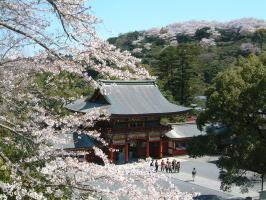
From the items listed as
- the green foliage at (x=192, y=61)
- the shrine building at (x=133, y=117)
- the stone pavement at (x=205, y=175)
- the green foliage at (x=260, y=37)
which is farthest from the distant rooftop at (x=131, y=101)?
the green foliage at (x=260, y=37)

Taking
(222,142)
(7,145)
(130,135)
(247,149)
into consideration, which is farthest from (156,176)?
(130,135)

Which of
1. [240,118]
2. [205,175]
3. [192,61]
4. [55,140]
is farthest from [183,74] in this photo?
[55,140]

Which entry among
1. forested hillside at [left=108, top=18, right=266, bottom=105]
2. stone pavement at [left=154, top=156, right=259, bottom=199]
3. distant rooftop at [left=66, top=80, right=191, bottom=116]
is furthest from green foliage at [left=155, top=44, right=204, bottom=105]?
stone pavement at [left=154, top=156, right=259, bottom=199]

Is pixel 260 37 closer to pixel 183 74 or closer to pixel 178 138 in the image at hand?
pixel 183 74

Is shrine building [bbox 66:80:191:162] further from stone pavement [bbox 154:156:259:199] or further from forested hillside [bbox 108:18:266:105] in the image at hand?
forested hillside [bbox 108:18:266:105]

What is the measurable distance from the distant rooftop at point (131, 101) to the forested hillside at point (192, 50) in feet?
7.41

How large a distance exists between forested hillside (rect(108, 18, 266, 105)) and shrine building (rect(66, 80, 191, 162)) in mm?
2386

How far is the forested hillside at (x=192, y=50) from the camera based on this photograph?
38312mm

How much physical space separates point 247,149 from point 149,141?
40.8 ft

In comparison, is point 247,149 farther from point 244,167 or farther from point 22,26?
point 22,26

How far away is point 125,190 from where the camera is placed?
4367 millimetres

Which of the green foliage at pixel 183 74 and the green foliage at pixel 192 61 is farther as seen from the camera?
the green foliage at pixel 192 61

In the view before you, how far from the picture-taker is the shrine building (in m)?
24.5

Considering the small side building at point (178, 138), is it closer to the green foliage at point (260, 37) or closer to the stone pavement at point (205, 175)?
the stone pavement at point (205, 175)
